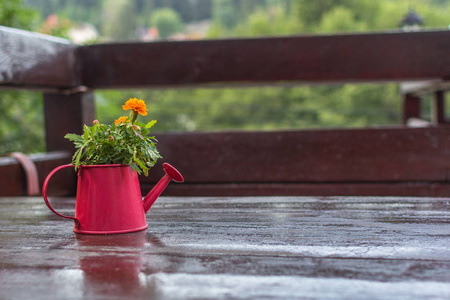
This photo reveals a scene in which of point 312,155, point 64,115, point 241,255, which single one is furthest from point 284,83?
point 241,255

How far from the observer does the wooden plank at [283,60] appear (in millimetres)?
1574

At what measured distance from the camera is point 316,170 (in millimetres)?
1605

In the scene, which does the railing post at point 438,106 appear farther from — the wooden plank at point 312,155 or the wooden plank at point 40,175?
the wooden plank at point 40,175

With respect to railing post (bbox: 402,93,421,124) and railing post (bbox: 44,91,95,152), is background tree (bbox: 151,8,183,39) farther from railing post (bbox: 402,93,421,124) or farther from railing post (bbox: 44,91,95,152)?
railing post (bbox: 44,91,95,152)

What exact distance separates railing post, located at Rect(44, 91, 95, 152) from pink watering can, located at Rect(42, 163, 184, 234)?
35.9 inches

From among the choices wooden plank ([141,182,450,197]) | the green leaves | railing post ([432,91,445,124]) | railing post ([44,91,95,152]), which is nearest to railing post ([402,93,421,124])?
railing post ([432,91,445,124])

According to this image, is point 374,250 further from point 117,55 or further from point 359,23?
point 359,23

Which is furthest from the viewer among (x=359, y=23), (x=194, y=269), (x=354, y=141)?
(x=359, y=23)

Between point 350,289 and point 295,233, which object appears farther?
point 295,233

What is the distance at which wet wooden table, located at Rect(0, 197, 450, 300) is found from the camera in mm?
529

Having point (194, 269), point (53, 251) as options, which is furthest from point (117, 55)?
point (194, 269)

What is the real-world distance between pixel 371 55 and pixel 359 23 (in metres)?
29.6

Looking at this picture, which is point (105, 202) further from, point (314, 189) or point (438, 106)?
point (438, 106)

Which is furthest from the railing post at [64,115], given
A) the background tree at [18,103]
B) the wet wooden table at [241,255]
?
the background tree at [18,103]
